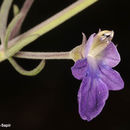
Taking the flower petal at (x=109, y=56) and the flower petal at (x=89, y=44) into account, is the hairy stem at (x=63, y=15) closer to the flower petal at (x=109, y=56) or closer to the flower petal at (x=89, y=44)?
the flower petal at (x=89, y=44)

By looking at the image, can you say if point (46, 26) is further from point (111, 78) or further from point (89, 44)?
point (111, 78)

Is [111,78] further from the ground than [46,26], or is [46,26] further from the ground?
[46,26]

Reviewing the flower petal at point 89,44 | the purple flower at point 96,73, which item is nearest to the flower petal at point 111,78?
the purple flower at point 96,73

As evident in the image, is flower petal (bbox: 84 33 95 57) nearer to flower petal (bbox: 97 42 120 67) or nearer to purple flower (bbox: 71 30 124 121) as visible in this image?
purple flower (bbox: 71 30 124 121)

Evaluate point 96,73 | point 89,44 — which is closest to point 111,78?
point 96,73

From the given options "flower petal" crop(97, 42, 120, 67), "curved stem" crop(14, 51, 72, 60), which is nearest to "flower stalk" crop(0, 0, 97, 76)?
"curved stem" crop(14, 51, 72, 60)

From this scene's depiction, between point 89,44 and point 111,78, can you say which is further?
point 111,78

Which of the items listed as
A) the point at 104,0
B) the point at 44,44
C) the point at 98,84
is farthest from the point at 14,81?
the point at 98,84
